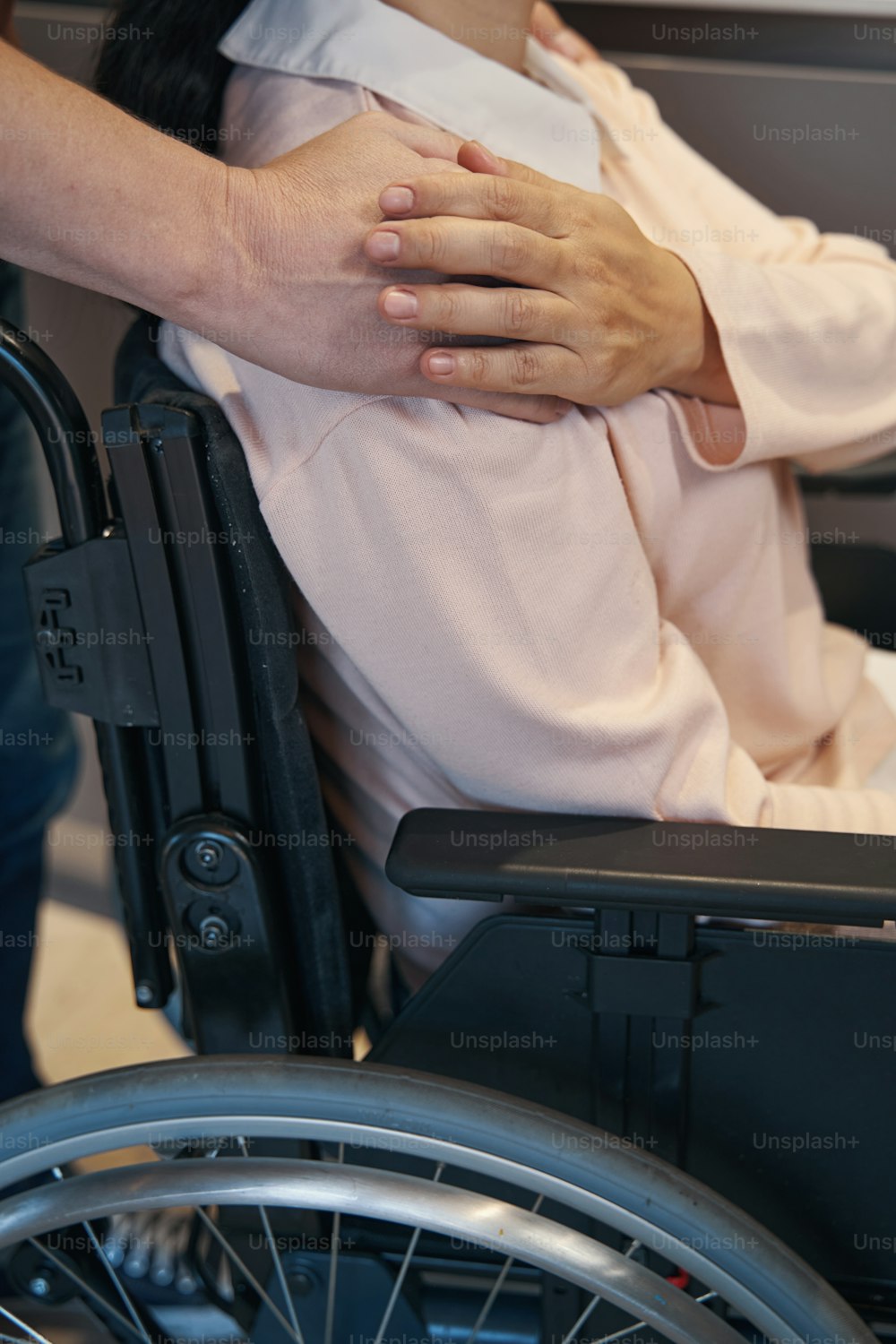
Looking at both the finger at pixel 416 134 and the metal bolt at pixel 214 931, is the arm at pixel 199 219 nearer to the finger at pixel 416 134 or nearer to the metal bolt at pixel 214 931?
the finger at pixel 416 134

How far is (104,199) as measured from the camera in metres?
0.62

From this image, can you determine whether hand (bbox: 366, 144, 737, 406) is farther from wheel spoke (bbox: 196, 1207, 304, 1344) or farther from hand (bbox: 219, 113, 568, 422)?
wheel spoke (bbox: 196, 1207, 304, 1344)

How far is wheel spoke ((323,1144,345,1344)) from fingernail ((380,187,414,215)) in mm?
579

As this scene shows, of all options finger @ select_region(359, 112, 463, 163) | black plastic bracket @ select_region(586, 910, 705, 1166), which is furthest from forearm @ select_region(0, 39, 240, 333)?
black plastic bracket @ select_region(586, 910, 705, 1166)

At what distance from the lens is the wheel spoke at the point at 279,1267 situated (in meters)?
Result: 0.80

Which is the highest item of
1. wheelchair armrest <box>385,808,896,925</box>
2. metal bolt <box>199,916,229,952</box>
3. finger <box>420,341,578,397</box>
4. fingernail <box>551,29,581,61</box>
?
fingernail <box>551,29,581,61</box>

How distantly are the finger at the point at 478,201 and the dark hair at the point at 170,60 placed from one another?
24cm

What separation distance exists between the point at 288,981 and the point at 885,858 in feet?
1.29

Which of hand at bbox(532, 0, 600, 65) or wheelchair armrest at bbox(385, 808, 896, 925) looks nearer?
wheelchair armrest at bbox(385, 808, 896, 925)

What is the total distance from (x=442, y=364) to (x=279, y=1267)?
59 centimetres

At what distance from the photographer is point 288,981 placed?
2.68ft

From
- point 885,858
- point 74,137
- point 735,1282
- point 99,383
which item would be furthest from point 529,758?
point 99,383

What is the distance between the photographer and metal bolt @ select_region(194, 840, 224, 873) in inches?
29.9

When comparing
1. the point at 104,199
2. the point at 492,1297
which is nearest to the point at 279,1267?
the point at 492,1297
